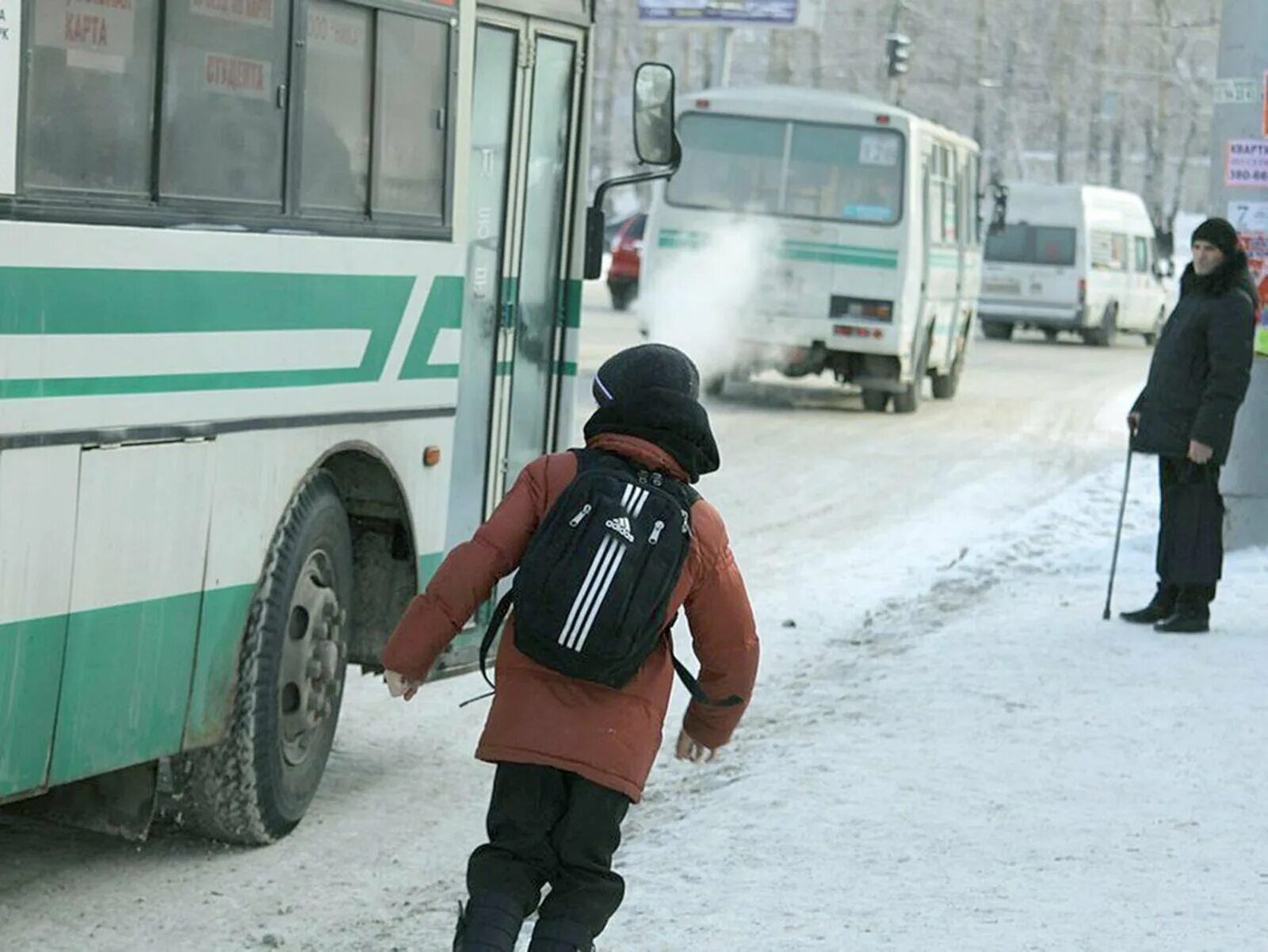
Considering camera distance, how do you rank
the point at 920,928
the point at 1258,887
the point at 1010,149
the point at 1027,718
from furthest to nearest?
the point at 1010,149, the point at 1027,718, the point at 1258,887, the point at 920,928

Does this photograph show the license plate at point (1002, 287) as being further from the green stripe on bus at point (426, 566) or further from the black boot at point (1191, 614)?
the green stripe on bus at point (426, 566)

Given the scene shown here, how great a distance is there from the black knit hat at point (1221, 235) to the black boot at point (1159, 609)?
4.74ft

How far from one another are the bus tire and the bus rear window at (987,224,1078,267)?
32280 millimetres

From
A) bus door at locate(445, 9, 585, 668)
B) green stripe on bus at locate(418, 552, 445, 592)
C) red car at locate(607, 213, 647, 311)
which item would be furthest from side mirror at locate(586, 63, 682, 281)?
red car at locate(607, 213, 647, 311)

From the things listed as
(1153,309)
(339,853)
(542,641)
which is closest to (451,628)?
(542,641)

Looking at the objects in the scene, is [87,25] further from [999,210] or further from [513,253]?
[999,210]

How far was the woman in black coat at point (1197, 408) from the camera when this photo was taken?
33.6 feet

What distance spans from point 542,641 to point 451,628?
19 centimetres

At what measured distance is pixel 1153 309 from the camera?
42.3 m

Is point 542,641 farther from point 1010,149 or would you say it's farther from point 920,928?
point 1010,149

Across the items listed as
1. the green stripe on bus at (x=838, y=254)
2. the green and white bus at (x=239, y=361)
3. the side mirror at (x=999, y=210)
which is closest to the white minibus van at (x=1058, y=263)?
the side mirror at (x=999, y=210)

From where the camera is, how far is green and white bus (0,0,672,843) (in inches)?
216

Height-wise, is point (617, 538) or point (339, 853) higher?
point (617, 538)

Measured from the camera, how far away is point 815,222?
23.3 meters
